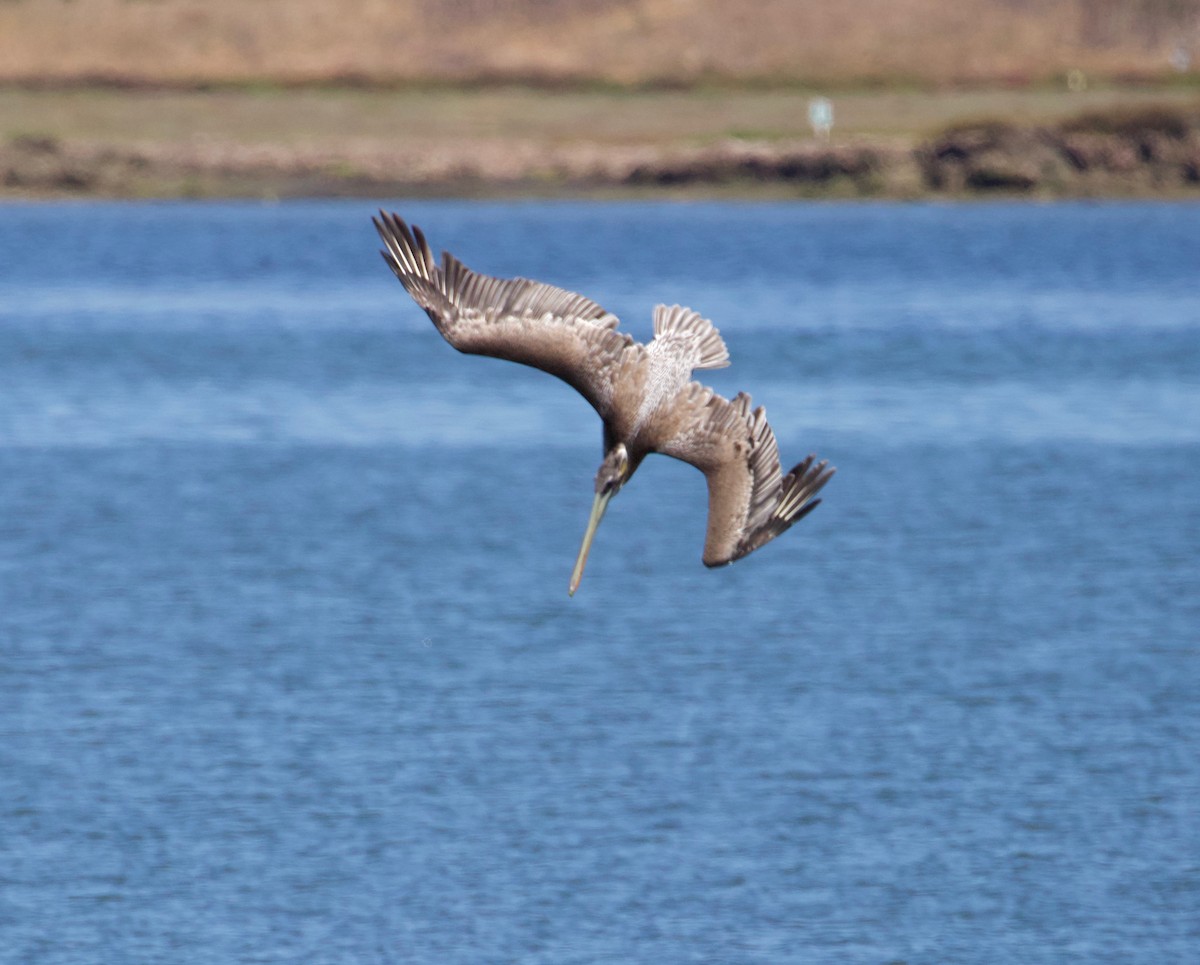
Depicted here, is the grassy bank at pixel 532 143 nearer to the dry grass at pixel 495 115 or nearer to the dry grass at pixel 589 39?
the dry grass at pixel 495 115

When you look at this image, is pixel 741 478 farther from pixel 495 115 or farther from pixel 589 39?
pixel 589 39

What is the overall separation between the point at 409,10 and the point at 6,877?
112 metres

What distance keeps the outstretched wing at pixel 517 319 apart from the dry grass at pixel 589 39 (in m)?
108

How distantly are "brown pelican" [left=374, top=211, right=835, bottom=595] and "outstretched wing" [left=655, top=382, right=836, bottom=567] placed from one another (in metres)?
0.01

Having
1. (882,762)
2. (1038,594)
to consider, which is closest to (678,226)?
(1038,594)

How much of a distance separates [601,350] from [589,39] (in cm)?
11468

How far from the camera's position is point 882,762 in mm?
22734

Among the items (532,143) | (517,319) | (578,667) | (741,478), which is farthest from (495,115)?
(517,319)

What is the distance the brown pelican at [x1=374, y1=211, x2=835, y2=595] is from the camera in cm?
1245

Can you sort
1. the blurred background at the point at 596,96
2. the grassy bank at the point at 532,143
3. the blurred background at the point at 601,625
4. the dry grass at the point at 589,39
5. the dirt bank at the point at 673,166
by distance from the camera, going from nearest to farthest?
the blurred background at the point at 601,625, the dirt bank at the point at 673,166, the blurred background at the point at 596,96, the grassy bank at the point at 532,143, the dry grass at the point at 589,39

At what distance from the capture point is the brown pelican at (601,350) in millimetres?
12445

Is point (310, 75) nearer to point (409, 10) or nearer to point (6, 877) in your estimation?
point (409, 10)

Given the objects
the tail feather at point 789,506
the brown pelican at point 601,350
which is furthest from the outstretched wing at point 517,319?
the tail feather at point 789,506

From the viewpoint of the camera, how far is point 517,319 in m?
12.6
